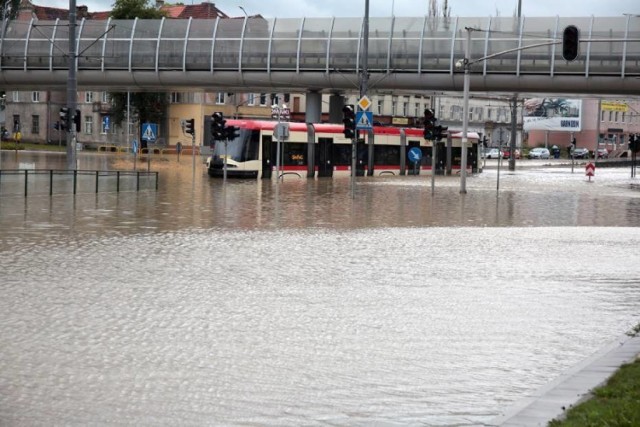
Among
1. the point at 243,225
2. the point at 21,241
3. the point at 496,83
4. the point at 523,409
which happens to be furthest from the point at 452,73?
the point at 523,409

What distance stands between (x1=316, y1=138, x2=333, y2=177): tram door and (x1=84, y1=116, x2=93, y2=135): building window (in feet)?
207

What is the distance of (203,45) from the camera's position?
70500 mm

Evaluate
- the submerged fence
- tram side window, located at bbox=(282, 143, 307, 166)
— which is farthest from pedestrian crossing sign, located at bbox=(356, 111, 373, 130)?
tram side window, located at bbox=(282, 143, 307, 166)

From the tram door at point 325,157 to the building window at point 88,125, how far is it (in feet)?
207

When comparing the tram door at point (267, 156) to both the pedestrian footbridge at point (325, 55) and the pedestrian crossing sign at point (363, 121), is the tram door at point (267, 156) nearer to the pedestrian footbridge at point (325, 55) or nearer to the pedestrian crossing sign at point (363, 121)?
the pedestrian footbridge at point (325, 55)

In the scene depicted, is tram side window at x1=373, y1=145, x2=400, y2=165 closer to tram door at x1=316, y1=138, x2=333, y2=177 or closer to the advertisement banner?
tram door at x1=316, y1=138, x2=333, y2=177

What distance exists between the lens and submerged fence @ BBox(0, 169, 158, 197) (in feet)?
114

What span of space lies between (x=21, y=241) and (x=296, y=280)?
7.24 metres

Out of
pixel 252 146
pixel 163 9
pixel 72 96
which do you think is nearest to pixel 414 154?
pixel 252 146

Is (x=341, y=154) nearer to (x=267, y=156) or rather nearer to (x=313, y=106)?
(x=313, y=106)

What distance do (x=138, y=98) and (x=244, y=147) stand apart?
2032 inches

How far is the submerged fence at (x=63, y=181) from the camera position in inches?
1368

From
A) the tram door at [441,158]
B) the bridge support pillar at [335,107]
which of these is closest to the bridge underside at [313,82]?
the bridge support pillar at [335,107]

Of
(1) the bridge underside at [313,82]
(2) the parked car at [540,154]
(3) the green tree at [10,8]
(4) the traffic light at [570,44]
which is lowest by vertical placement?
(2) the parked car at [540,154]
